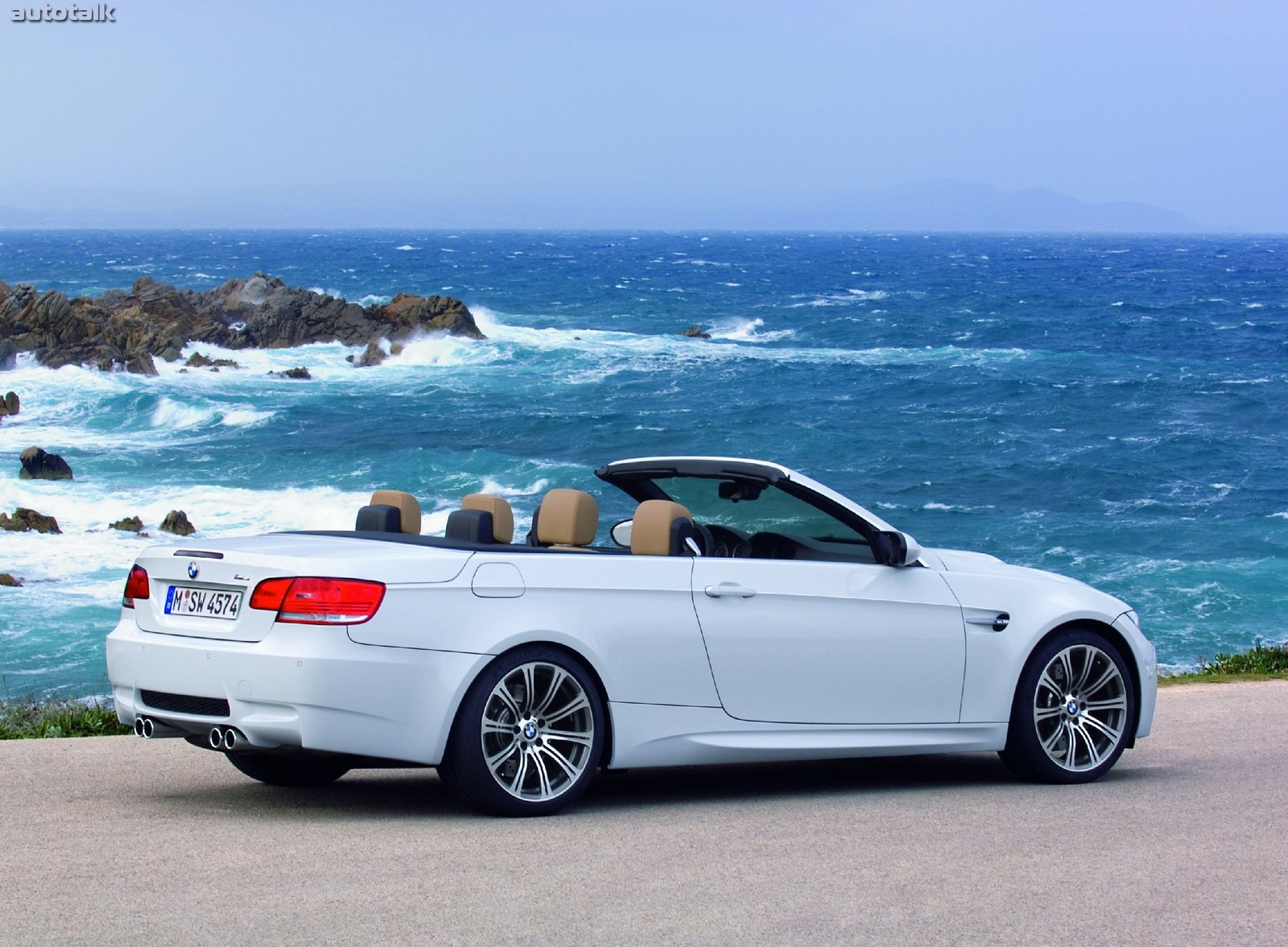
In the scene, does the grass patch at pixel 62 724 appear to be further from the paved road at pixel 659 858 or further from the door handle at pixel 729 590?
the door handle at pixel 729 590

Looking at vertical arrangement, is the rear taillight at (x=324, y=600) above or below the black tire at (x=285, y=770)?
above

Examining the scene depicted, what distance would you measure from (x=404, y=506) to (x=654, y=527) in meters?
1.22

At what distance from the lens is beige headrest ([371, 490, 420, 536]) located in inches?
267

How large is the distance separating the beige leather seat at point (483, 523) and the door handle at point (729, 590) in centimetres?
81

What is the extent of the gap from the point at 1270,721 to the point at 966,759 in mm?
2288

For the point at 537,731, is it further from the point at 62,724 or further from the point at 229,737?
the point at 62,724

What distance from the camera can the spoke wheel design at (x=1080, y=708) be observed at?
22.8 ft

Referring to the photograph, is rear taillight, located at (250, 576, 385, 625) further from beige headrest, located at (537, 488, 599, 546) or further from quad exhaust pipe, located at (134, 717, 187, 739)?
beige headrest, located at (537, 488, 599, 546)

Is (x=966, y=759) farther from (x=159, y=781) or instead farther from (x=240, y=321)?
(x=240, y=321)

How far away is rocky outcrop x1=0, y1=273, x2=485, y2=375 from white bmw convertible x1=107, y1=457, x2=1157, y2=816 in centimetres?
5025

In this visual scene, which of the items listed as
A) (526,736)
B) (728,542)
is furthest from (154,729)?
(728,542)

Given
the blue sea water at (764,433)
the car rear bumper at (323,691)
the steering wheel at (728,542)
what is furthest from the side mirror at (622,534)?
the blue sea water at (764,433)

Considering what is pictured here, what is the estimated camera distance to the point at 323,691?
18.1 ft

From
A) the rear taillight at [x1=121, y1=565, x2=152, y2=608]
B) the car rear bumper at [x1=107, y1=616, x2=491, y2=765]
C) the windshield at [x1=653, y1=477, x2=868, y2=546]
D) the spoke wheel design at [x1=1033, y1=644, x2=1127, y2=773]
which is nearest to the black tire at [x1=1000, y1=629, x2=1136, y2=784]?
the spoke wheel design at [x1=1033, y1=644, x2=1127, y2=773]
